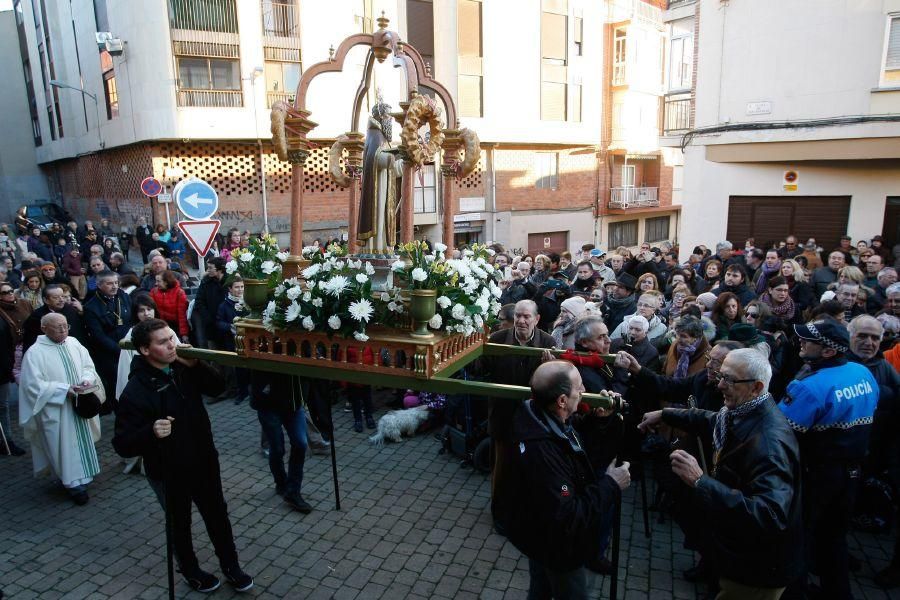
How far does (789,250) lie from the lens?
40.4 ft

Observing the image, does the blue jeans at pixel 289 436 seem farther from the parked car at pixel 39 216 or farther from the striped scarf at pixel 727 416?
the parked car at pixel 39 216

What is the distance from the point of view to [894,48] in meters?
12.4

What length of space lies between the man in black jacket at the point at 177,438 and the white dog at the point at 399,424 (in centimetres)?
280

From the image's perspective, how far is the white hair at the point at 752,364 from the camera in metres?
3.11

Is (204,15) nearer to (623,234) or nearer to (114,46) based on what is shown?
(114,46)

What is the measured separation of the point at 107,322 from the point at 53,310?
2.03 ft

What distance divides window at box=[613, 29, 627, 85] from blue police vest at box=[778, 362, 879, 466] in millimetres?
27952

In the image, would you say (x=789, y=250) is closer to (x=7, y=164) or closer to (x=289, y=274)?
(x=289, y=274)

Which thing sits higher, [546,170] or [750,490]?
[546,170]

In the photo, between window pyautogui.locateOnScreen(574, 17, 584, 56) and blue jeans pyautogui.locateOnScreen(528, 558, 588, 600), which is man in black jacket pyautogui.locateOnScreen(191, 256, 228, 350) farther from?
window pyautogui.locateOnScreen(574, 17, 584, 56)

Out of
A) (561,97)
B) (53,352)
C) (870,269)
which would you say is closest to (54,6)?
(561,97)

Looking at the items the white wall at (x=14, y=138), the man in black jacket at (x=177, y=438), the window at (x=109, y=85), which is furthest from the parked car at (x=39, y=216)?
the man in black jacket at (x=177, y=438)

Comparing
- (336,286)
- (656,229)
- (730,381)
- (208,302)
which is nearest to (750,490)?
(730,381)

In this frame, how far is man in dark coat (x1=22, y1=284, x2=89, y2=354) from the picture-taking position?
6.76 meters
